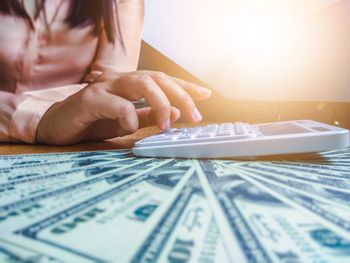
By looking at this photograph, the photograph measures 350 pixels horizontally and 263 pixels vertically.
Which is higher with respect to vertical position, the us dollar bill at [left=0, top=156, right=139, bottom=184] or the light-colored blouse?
the light-colored blouse

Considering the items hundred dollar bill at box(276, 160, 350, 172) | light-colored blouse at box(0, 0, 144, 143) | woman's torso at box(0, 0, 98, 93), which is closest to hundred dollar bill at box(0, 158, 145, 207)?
hundred dollar bill at box(276, 160, 350, 172)

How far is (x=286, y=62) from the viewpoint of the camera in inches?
47.4

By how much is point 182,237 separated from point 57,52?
1.00 m

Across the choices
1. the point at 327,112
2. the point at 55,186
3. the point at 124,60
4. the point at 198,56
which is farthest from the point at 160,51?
the point at 55,186

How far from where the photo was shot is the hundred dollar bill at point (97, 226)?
0.58 feet

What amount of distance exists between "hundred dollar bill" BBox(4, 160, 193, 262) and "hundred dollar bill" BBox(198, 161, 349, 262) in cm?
6

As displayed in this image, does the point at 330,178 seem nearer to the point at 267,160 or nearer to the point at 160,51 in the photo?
the point at 267,160

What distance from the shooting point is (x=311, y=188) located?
1.03ft

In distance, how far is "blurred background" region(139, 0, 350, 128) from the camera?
3.73 feet

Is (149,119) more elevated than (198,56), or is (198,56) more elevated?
(198,56)

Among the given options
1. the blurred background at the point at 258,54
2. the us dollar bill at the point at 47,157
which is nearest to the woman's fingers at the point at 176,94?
the us dollar bill at the point at 47,157

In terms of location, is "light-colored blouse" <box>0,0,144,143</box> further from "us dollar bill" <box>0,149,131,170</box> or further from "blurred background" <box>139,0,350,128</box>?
"us dollar bill" <box>0,149,131,170</box>

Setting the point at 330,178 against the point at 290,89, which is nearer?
the point at 330,178

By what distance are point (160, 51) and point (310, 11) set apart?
0.63m
